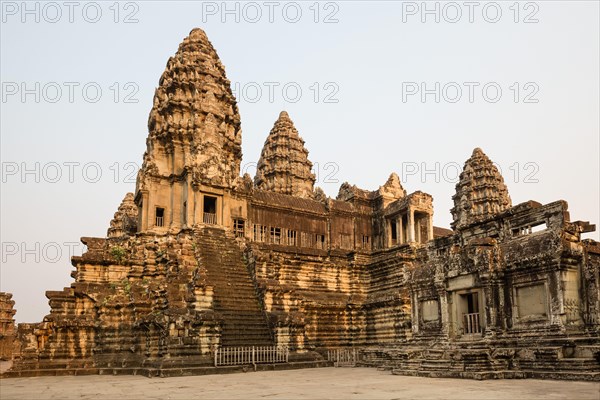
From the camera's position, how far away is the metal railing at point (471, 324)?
2124 centimetres

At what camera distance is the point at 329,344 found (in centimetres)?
3862

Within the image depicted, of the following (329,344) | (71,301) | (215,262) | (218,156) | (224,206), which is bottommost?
(329,344)

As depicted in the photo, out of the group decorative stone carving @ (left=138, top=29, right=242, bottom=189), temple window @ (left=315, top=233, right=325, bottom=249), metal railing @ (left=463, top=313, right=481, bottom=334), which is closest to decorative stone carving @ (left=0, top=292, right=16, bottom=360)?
decorative stone carving @ (left=138, top=29, right=242, bottom=189)

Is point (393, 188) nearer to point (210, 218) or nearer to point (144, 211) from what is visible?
point (210, 218)

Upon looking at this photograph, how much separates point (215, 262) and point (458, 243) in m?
14.6

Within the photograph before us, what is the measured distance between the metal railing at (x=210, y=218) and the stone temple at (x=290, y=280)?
0.10 m

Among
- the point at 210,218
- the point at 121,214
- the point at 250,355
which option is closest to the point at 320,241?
the point at 210,218

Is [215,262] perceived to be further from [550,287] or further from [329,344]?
[550,287]

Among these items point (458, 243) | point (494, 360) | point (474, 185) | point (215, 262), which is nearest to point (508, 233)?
point (458, 243)

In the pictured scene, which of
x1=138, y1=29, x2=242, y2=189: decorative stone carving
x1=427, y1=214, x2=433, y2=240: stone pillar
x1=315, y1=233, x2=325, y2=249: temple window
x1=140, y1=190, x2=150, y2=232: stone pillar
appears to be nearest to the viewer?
x1=140, y1=190, x2=150, y2=232: stone pillar

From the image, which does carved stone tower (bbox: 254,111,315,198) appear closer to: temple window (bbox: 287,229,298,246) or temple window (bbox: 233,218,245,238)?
temple window (bbox: 287,229,298,246)

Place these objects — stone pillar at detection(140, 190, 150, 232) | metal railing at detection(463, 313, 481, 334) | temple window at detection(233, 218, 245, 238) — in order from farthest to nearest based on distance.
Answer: temple window at detection(233, 218, 245, 238), stone pillar at detection(140, 190, 150, 232), metal railing at detection(463, 313, 481, 334)

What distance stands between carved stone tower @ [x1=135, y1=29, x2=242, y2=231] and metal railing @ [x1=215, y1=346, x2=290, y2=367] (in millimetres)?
11205

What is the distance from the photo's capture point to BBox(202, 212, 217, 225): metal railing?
3641cm
